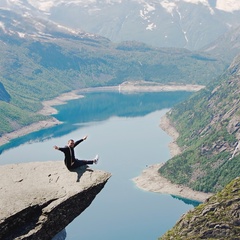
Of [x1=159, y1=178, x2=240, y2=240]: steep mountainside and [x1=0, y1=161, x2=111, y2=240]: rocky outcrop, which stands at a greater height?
[x1=159, y1=178, x2=240, y2=240]: steep mountainside

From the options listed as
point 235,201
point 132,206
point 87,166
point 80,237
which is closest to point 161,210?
point 132,206

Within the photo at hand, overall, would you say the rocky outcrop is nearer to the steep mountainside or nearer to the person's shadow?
the person's shadow

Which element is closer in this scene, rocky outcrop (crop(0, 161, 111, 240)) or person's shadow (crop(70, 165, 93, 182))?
rocky outcrop (crop(0, 161, 111, 240))

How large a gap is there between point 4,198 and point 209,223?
9679 centimetres

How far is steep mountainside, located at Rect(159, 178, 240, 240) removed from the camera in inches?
4518

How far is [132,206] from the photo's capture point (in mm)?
192625

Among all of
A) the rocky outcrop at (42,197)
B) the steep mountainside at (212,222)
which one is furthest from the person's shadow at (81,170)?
the steep mountainside at (212,222)

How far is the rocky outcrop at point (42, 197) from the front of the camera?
25.0 metres

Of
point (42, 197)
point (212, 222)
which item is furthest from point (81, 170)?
point (212, 222)

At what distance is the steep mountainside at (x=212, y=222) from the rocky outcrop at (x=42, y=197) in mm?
87013

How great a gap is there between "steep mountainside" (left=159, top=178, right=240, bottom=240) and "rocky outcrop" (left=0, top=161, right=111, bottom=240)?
8701 centimetres

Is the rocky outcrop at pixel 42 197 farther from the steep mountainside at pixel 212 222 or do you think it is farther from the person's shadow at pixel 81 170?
the steep mountainside at pixel 212 222

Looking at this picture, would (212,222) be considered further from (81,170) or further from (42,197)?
(42,197)

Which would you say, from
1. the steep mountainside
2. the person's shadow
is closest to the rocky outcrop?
the person's shadow
